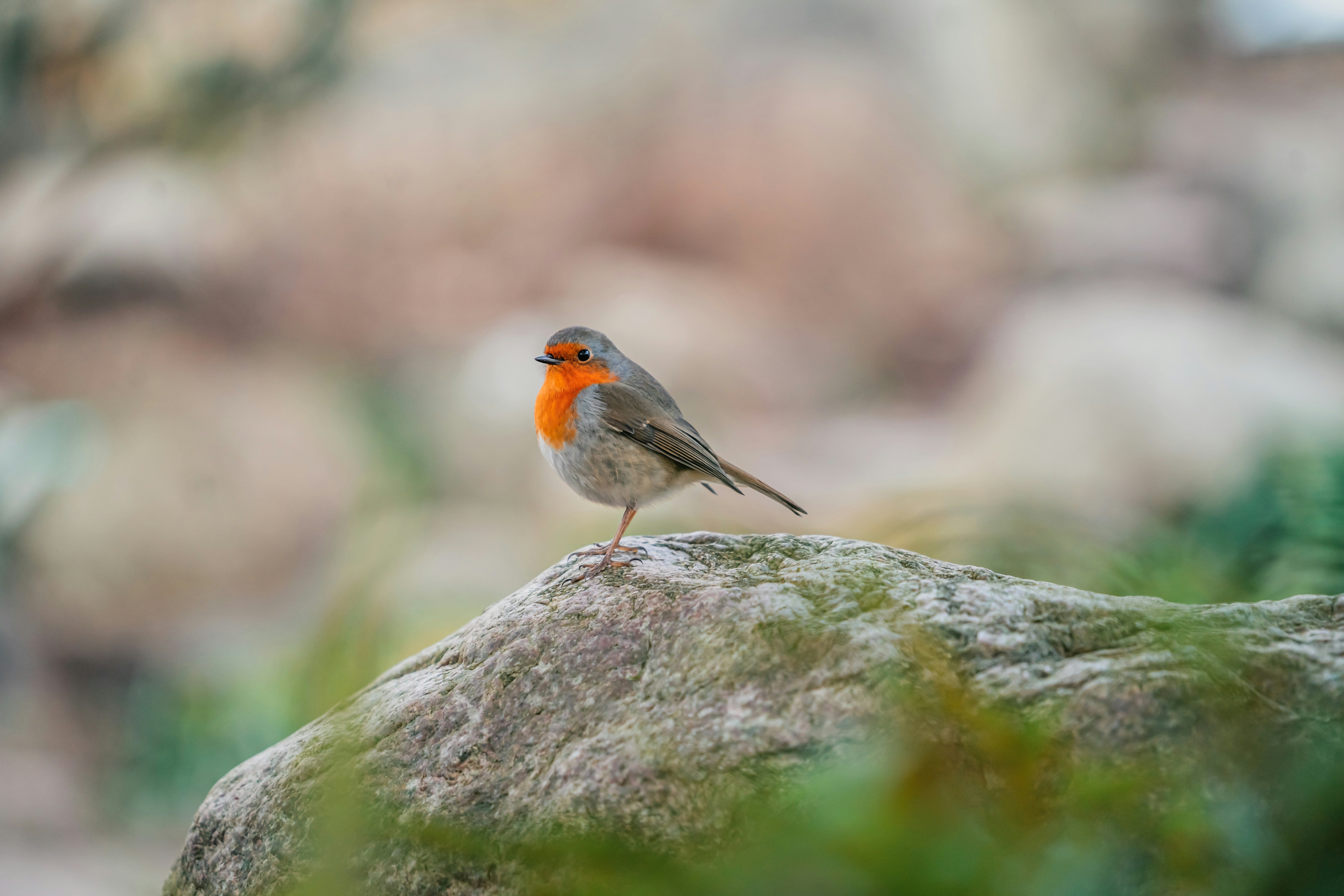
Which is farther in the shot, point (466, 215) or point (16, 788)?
point (466, 215)

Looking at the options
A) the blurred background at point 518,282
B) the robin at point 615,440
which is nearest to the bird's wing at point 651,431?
the robin at point 615,440

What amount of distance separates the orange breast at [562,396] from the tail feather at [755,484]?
1.34 feet

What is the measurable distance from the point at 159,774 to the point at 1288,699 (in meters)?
7.91

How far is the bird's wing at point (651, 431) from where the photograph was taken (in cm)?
256

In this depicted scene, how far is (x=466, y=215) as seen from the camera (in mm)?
9984

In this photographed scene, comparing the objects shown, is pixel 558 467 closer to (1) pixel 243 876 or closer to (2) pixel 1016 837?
(1) pixel 243 876

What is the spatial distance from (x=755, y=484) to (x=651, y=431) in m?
0.32

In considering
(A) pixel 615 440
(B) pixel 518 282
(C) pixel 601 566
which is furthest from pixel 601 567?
(B) pixel 518 282

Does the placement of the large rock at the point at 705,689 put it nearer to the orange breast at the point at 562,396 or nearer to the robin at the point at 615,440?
the robin at the point at 615,440

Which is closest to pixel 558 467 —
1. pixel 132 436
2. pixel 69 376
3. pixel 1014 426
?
pixel 1014 426

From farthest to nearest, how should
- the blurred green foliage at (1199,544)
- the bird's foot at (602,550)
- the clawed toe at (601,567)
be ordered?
the blurred green foliage at (1199,544) → the bird's foot at (602,550) → the clawed toe at (601,567)

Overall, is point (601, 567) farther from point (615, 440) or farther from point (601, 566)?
point (615, 440)

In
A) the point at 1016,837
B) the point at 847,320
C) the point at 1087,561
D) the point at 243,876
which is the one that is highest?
the point at 847,320

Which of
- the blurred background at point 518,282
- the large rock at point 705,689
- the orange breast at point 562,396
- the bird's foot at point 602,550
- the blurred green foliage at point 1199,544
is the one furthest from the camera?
the blurred background at point 518,282
